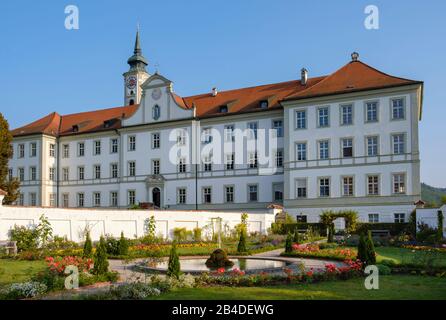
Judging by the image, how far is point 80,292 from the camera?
1038 centimetres

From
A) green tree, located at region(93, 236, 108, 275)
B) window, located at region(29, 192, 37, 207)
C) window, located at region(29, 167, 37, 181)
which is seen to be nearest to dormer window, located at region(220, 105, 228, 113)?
window, located at region(29, 167, 37, 181)

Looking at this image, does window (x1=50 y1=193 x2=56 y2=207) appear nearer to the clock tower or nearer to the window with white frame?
the window with white frame

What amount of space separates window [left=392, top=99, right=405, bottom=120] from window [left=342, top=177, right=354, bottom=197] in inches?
191

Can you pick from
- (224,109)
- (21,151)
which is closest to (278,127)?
(224,109)

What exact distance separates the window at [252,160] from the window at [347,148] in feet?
22.8

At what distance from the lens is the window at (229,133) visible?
1547 inches

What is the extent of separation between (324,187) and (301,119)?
4924mm

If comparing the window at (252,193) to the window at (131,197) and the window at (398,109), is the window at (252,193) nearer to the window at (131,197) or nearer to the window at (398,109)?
the window at (131,197)

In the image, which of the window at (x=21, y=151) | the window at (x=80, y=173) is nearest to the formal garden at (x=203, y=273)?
the window at (x=80, y=173)

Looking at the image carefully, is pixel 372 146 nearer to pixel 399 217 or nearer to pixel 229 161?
pixel 399 217

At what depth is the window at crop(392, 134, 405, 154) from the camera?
106 feet

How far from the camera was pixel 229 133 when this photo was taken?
129 ft
